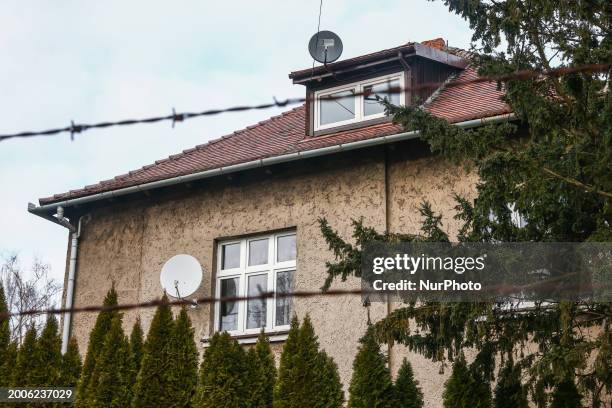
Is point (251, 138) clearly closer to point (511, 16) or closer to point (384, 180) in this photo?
point (384, 180)

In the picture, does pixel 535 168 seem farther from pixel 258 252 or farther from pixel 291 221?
pixel 258 252

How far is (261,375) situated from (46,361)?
250cm

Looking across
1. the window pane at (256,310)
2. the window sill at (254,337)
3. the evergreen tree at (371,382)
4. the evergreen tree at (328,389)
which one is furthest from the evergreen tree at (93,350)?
the evergreen tree at (371,382)

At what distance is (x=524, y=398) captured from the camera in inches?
315

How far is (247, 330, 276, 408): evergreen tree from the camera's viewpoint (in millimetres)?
8820

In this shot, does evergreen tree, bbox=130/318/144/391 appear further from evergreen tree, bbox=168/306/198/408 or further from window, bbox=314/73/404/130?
window, bbox=314/73/404/130

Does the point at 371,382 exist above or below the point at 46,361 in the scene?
below

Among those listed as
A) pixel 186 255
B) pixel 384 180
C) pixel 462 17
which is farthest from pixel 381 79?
pixel 462 17

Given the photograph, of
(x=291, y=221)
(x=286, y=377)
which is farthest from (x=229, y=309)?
(x=286, y=377)

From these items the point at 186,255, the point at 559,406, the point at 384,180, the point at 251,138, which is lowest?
the point at 559,406

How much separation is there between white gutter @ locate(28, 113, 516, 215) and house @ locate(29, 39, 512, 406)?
0.06ft

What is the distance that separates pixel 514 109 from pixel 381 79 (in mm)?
5117

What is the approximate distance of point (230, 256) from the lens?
13.0 metres

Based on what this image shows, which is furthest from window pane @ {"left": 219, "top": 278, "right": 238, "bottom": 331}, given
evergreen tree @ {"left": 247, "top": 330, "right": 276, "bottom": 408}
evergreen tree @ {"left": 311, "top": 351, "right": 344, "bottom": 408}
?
evergreen tree @ {"left": 311, "top": 351, "right": 344, "bottom": 408}
